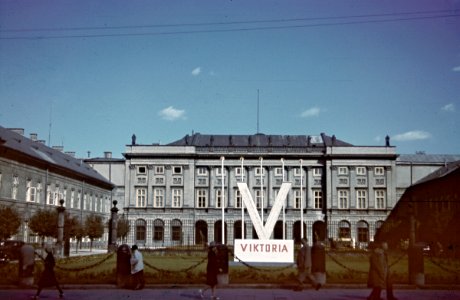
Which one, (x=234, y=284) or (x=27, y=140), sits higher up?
(x=27, y=140)

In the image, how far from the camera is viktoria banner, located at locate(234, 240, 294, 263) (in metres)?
28.4

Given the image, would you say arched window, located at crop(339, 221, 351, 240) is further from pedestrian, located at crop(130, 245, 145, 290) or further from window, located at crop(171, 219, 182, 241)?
pedestrian, located at crop(130, 245, 145, 290)

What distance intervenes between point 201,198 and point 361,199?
2070 centimetres

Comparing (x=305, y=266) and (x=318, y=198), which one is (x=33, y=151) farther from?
(x=305, y=266)

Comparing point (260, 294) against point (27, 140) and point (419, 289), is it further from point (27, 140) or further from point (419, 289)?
point (27, 140)

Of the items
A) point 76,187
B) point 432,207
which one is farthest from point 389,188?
point 76,187

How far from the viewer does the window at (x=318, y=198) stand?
78562 millimetres

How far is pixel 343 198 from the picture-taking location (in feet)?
254

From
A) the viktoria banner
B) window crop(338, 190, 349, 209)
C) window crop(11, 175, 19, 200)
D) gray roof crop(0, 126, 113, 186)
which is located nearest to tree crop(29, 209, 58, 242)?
window crop(11, 175, 19, 200)

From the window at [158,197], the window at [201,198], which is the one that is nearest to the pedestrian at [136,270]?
the window at [201,198]

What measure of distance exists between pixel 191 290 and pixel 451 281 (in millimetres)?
9557

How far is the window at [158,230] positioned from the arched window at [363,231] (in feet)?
81.6

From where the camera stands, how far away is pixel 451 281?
2162 cm

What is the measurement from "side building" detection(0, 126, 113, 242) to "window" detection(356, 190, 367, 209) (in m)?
32.6
